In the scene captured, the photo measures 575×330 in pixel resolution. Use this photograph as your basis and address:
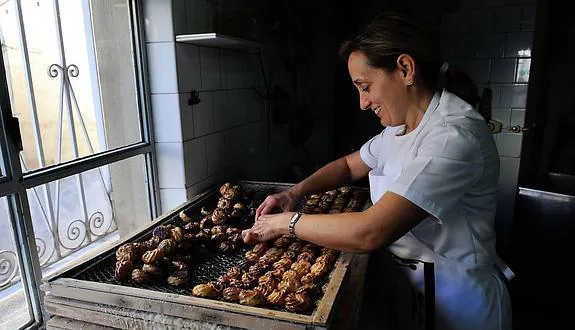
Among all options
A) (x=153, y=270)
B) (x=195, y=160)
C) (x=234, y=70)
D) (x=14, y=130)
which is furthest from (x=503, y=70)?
(x=14, y=130)

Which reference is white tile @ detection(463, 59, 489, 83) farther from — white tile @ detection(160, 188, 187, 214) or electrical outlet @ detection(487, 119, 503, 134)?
white tile @ detection(160, 188, 187, 214)

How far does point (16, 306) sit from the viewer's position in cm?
117

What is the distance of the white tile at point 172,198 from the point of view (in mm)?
1686

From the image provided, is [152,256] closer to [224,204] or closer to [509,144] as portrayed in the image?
[224,204]

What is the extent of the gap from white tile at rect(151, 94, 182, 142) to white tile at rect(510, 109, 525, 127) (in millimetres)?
2681

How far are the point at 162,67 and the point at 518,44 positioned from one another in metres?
2.71

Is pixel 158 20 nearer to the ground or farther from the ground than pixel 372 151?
farther from the ground

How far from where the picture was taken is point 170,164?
167 cm

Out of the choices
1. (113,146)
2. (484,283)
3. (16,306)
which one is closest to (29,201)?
(16,306)

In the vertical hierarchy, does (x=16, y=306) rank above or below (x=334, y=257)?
below

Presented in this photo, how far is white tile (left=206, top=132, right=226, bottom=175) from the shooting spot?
6.05ft

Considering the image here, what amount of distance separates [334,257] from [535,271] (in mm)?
1603

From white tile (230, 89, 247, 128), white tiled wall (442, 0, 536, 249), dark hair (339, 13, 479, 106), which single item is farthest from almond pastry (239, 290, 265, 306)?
white tiled wall (442, 0, 536, 249)

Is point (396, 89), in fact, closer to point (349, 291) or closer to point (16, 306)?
point (349, 291)
